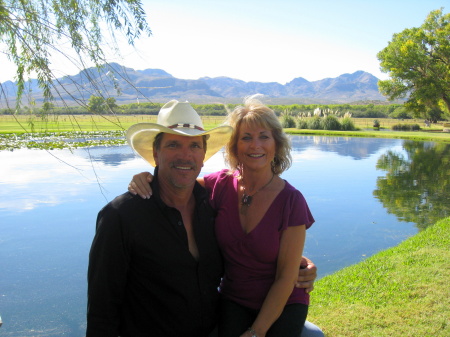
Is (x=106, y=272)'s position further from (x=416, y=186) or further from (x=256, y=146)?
(x=416, y=186)

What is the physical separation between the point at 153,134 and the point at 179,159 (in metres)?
0.34

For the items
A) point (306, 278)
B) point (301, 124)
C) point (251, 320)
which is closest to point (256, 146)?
point (306, 278)

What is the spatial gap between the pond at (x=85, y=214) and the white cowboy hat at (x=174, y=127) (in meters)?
0.60

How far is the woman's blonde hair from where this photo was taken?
2428 millimetres

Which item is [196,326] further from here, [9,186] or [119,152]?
[119,152]

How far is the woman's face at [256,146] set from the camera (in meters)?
2.42

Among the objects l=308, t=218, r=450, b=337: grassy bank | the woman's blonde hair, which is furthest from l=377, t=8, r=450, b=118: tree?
the woman's blonde hair

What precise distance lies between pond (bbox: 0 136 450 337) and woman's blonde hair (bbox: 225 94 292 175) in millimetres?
1076

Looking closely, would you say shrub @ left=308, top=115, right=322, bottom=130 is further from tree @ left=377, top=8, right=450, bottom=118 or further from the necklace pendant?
the necklace pendant

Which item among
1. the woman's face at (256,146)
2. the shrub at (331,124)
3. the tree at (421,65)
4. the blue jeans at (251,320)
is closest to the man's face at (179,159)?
the woman's face at (256,146)

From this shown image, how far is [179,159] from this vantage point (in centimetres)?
213

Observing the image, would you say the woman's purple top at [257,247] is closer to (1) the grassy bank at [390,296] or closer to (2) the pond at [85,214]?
(2) the pond at [85,214]

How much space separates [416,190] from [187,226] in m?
9.97

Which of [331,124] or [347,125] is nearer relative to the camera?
[331,124]
